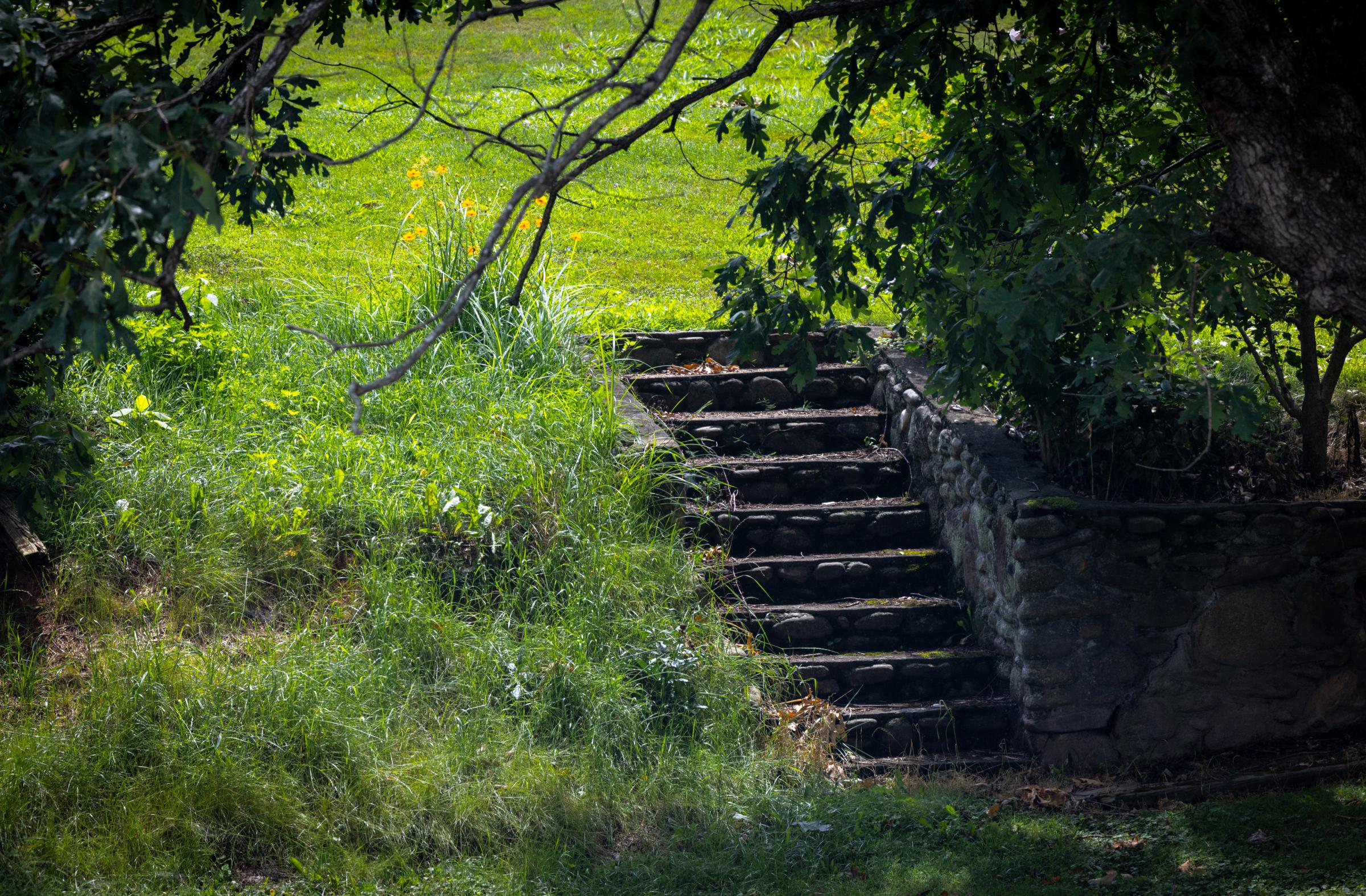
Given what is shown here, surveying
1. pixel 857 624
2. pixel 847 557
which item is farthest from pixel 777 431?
pixel 857 624

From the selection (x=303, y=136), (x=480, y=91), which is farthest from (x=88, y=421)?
(x=480, y=91)

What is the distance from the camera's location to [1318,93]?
12.5 feet

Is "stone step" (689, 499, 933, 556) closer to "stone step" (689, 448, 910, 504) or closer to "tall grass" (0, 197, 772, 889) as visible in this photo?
"stone step" (689, 448, 910, 504)

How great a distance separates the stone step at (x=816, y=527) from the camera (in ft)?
24.9

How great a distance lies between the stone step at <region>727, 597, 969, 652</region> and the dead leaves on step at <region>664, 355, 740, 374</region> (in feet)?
7.81

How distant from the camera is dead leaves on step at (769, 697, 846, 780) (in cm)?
607

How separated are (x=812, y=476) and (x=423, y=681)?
323cm

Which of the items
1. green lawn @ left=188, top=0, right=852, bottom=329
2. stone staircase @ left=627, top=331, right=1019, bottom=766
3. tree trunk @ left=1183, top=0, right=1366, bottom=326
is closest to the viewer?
tree trunk @ left=1183, top=0, right=1366, bottom=326

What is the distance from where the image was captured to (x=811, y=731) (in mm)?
6309

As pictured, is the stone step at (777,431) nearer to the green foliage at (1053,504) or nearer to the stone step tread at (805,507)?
the stone step tread at (805,507)

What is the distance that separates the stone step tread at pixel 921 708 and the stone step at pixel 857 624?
19.4 inches

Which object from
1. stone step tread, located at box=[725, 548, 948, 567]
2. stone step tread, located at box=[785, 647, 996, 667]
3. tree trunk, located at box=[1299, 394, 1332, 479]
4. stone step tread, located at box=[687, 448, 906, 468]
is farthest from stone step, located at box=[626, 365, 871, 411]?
tree trunk, located at box=[1299, 394, 1332, 479]

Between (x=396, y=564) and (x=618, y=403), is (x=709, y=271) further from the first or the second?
(x=396, y=564)

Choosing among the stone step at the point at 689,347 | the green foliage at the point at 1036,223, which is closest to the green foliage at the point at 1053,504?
the green foliage at the point at 1036,223
